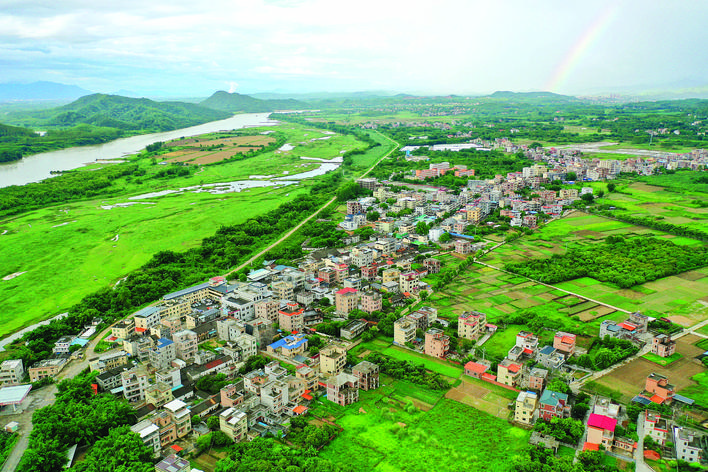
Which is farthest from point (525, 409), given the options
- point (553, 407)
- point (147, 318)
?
point (147, 318)

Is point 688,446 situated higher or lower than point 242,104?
lower

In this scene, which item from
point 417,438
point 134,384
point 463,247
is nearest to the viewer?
point 417,438

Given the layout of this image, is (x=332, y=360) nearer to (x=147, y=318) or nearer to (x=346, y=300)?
(x=346, y=300)

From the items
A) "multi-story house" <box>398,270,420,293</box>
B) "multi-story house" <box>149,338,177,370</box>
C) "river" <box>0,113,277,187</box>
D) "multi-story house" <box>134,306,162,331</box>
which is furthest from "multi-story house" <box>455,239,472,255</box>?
"river" <box>0,113,277,187</box>

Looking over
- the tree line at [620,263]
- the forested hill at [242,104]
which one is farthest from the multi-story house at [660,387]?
the forested hill at [242,104]

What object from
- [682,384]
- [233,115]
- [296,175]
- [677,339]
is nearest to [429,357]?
[682,384]

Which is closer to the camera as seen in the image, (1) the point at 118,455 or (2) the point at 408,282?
(1) the point at 118,455
